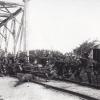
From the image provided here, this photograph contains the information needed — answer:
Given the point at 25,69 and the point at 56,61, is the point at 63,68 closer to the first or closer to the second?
the point at 56,61

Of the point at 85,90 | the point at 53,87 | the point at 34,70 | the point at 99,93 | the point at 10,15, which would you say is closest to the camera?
the point at 99,93

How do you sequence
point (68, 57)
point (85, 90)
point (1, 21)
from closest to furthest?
point (85, 90), point (68, 57), point (1, 21)

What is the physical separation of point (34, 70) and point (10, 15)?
435cm

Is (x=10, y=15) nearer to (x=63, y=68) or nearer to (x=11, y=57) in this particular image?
(x=11, y=57)

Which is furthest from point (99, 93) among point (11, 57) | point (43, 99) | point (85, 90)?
point (11, 57)

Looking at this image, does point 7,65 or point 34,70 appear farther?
point 7,65

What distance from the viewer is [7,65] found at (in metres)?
16.2

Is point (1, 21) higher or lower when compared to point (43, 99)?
higher

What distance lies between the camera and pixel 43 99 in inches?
297

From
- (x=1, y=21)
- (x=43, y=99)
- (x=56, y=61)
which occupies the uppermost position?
(x=1, y=21)

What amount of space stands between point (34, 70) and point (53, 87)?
4246 millimetres

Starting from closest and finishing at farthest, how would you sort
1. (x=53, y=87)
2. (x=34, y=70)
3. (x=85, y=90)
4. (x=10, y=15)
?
(x=85, y=90) → (x=53, y=87) → (x=34, y=70) → (x=10, y=15)

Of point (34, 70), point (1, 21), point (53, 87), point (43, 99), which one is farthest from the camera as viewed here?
point (1, 21)

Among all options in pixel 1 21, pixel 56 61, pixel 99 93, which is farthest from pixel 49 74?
pixel 1 21
